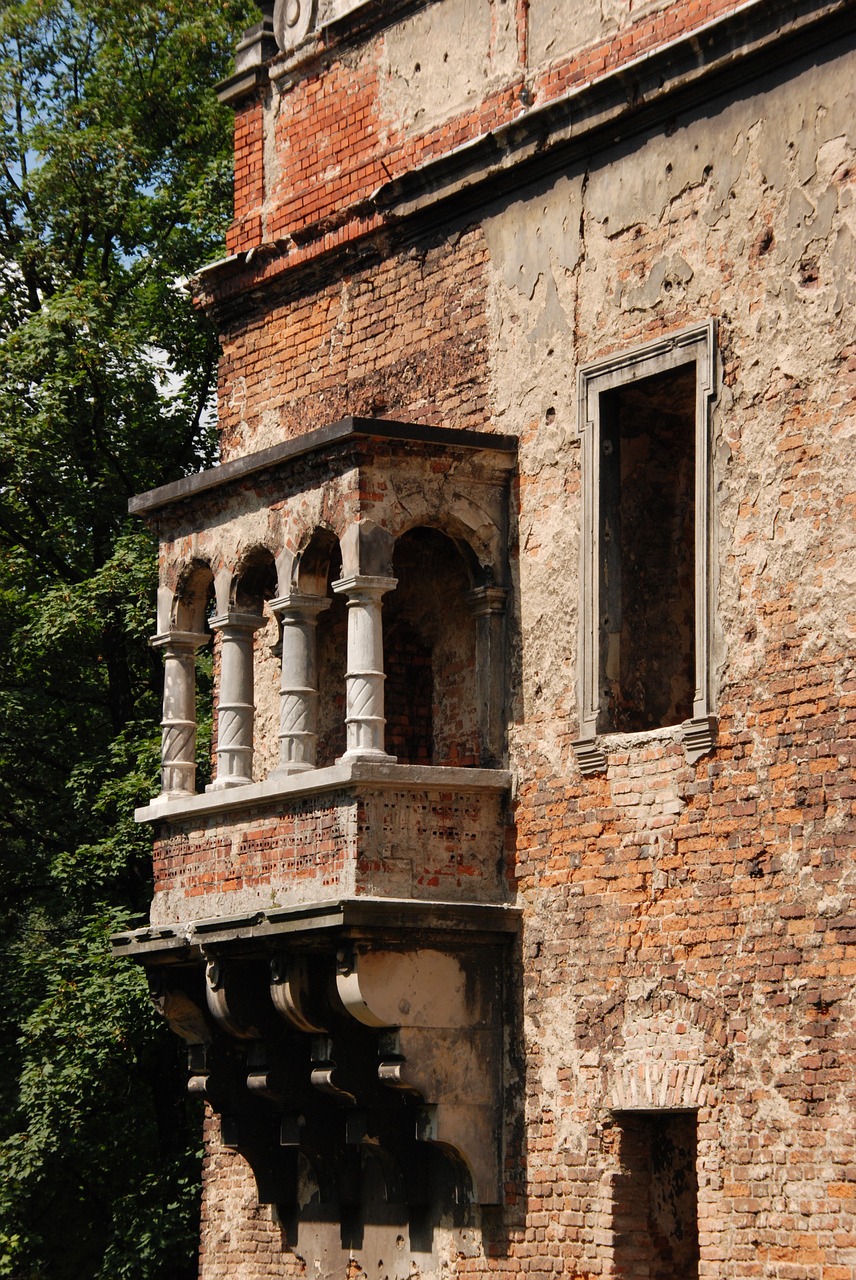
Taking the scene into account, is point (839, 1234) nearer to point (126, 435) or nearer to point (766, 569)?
point (766, 569)

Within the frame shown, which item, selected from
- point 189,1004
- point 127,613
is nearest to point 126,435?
point 127,613

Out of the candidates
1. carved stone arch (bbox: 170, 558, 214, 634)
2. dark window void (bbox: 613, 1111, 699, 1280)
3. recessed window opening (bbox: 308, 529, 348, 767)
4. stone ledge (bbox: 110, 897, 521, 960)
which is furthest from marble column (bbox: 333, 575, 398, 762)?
dark window void (bbox: 613, 1111, 699, 1280)

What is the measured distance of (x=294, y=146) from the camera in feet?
48.6

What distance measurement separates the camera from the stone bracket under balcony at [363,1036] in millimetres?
11773

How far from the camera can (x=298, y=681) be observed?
12578mm

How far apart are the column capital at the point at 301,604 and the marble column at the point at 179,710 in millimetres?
1265

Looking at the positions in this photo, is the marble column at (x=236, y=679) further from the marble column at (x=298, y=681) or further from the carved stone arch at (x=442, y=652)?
the carved stone arch at (x=442, y=652)

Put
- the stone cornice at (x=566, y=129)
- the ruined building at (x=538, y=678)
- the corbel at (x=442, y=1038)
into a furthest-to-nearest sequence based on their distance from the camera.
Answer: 1. the corbel at (x=442, y=1038)
2. the stone cornice at (x=566, y=129)
3. the ruined building at (x=538, y=678)

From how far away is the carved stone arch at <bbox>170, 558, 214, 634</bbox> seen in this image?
1377 cm

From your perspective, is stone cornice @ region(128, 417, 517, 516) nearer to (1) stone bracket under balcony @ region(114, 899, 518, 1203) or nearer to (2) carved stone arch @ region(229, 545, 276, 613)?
(2) carved stone arch @ region(229, 545, 276, 613)

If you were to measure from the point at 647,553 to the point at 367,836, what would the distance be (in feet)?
6.72

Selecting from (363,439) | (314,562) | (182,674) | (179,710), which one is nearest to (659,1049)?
(314,562)

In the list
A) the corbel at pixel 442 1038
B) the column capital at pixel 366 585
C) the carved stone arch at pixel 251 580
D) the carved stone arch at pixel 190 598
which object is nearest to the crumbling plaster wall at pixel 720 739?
the corbel at pixel 442 1038

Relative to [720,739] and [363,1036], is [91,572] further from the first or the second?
[720,739]
